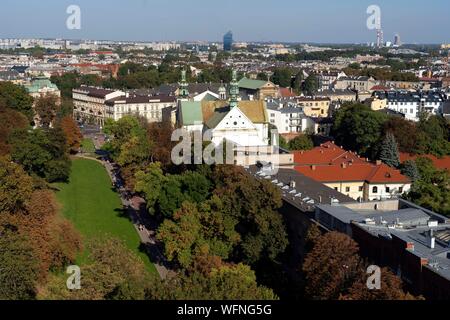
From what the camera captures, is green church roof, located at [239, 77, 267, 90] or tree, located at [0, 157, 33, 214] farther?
green church roof, located at [239, 77, 267, 90]

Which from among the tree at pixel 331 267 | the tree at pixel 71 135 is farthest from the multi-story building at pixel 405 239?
the tree at pixel 71 135

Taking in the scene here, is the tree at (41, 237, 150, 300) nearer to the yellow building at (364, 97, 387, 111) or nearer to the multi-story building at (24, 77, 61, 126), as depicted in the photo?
the yellow building at (364, 97, 387, 111)

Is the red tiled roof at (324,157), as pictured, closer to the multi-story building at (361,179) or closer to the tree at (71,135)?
the multi-story building at (361,179)

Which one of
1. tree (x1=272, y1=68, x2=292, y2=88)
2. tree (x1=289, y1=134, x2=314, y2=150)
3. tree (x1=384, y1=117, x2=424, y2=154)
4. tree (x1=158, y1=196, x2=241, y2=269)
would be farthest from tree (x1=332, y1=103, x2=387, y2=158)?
tree (x1=272, y1=68, x2=292, y2=88)

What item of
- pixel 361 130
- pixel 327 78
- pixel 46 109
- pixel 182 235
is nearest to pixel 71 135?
pixel 46 109

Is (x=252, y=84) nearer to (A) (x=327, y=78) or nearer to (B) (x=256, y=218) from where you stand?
(A) (x=327, y=78)

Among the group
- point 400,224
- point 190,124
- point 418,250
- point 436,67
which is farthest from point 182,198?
point 436,67
